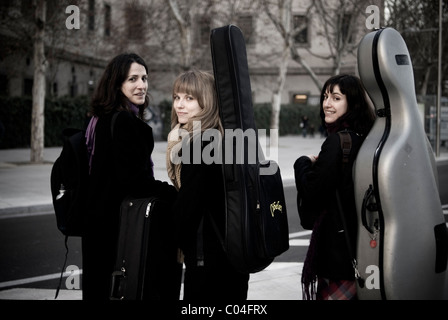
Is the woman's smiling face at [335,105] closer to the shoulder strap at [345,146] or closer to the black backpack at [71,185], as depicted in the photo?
the shoulder strap at [345,146]

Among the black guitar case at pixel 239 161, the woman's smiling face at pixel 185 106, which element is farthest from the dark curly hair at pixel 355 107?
the woman's smiling face at pixel 185 106

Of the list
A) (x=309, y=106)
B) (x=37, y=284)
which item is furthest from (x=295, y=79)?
(x=37, y=284)

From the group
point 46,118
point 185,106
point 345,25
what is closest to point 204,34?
point 345,25

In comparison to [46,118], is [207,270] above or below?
below

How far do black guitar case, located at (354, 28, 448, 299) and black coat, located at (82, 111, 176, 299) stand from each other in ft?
3.08

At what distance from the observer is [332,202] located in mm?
2674

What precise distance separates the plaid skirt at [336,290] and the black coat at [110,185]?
0.87 metres

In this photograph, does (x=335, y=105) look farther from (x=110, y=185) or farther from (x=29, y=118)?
(x=29, y=118)

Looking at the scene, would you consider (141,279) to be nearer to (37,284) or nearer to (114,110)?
(114,110)

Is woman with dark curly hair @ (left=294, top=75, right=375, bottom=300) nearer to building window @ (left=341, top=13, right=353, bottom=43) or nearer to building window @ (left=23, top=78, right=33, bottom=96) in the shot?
building window @ (left=23, top=78, right=33, bottom=96)

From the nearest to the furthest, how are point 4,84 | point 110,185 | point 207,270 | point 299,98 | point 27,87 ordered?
1. point 207,270
2. point 110,185
3. point 4,84
4. point 27,87
5. point 299,98

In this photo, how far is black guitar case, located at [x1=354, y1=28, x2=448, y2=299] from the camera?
2385 millimetres

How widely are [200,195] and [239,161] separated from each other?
236mm

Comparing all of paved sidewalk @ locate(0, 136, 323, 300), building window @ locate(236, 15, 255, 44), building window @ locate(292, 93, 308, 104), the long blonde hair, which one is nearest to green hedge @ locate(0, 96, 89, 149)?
paved sidewalk @ locate(0, 136, 323, 300)
